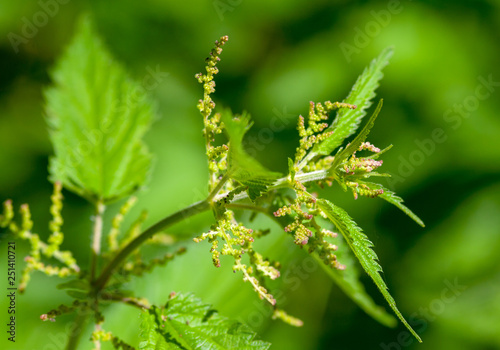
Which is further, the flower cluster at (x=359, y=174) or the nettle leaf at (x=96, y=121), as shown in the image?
Result: the nettle leaf at (x=96, y=121)

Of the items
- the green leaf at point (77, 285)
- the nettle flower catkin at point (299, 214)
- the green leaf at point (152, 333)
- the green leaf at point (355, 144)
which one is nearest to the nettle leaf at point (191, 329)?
the green leaf at point (152, 333)

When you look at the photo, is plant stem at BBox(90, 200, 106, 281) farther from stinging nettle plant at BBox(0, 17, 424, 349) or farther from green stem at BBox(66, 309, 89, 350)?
green stem at BBox(66, 309, 89, 350)

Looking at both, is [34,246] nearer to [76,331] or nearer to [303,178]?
[76,331]

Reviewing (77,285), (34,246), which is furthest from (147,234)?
(34,246)

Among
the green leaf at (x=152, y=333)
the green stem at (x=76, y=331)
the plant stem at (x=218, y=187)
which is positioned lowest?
the green stem at (x=76, y=331)

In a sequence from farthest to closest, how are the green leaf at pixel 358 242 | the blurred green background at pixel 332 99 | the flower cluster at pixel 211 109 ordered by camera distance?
the blurred green background at pixel 332 99 → the flower cluster at pixel 211 109 → the green leaf at pixel 358 242

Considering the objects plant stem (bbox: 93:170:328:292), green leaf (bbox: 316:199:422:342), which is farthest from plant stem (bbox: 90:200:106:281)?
green leaf (bbox: 316:199:422:342)

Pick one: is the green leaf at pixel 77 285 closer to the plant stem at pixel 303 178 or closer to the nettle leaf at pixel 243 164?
the plant stem at pixel 303 178
